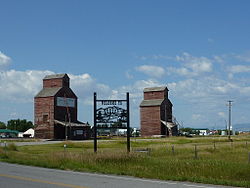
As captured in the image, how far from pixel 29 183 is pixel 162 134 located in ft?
278

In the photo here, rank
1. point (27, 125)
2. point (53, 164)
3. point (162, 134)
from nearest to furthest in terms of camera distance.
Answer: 1. point (53, 164)
2. point (162, 134)
3. point (27, 125)

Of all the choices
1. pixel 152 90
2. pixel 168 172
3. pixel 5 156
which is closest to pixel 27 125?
pixel 152 90

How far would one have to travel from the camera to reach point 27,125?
149000 millimetres

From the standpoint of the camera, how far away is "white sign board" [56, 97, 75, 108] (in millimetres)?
82400

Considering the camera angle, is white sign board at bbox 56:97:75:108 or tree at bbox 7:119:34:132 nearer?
white sign board at bbox 56:97:75:108

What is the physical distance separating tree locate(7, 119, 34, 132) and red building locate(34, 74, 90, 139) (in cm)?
6534

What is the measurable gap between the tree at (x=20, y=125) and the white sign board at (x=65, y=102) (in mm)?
65379

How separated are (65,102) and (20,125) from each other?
7294 centimetres

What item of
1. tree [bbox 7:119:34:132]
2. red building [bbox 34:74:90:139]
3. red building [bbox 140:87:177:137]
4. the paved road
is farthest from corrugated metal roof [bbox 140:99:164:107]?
the paved road

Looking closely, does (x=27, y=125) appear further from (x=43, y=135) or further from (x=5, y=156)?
(x=5, y=156)

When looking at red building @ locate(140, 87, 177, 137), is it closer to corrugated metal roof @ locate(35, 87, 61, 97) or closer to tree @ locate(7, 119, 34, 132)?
corrugated metal roof @ locate(35, 87, 61, 97)

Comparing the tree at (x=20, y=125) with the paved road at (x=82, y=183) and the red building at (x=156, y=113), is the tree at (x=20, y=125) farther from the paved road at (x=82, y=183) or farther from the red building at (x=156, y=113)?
the paved road at (x=82, y=183)

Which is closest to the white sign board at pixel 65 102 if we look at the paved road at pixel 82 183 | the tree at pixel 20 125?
the tree at pixel 20 125

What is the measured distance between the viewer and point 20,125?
150375 millimetres
